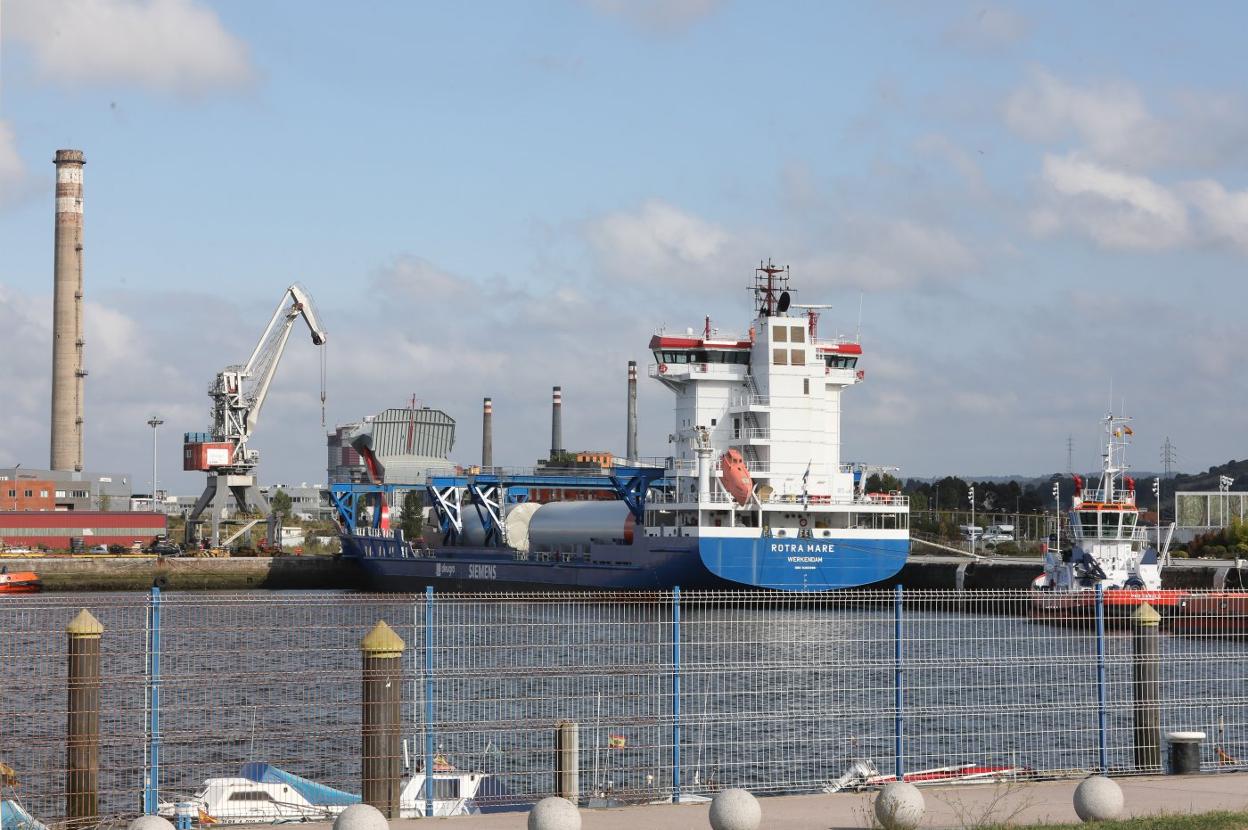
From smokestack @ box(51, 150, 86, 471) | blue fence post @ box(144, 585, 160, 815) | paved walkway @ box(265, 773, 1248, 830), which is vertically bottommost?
paved walkway @ box(265, 773, 1248, 830)

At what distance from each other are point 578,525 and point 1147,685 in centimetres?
6216

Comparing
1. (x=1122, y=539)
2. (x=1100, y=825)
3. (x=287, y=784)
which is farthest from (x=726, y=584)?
(x=1100, y=825)

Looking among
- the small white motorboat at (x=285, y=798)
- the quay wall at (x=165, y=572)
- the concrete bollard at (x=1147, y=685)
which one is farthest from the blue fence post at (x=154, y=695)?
the quay wall at (x=165, y=572)

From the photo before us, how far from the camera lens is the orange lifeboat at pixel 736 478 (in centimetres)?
6506

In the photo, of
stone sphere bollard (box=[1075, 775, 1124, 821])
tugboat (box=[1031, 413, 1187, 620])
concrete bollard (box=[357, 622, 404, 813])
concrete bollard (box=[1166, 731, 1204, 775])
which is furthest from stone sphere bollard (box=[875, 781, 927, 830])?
tugboat (box=[1031, 413, 1187, 620])

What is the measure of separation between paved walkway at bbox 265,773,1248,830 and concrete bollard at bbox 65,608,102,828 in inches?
109

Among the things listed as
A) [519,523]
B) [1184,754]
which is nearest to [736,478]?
[519,523]

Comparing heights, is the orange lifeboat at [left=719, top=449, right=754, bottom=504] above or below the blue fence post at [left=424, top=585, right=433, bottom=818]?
above

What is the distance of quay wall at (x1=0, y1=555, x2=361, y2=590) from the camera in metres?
90.6

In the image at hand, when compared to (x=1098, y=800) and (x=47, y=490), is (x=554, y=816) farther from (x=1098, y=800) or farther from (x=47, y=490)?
(x=47, y=490)

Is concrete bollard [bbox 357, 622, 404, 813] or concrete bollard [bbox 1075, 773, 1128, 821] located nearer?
concrete bollard [bbox 1075, 773, 1128, 821]

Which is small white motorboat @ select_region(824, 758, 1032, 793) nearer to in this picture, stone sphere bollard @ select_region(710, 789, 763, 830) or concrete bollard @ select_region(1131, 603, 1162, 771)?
concrete bollard @ select_region(1131, 603, 1162, 771)

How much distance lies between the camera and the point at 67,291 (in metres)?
122

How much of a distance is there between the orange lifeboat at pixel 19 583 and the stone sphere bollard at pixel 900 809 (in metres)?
71.6
